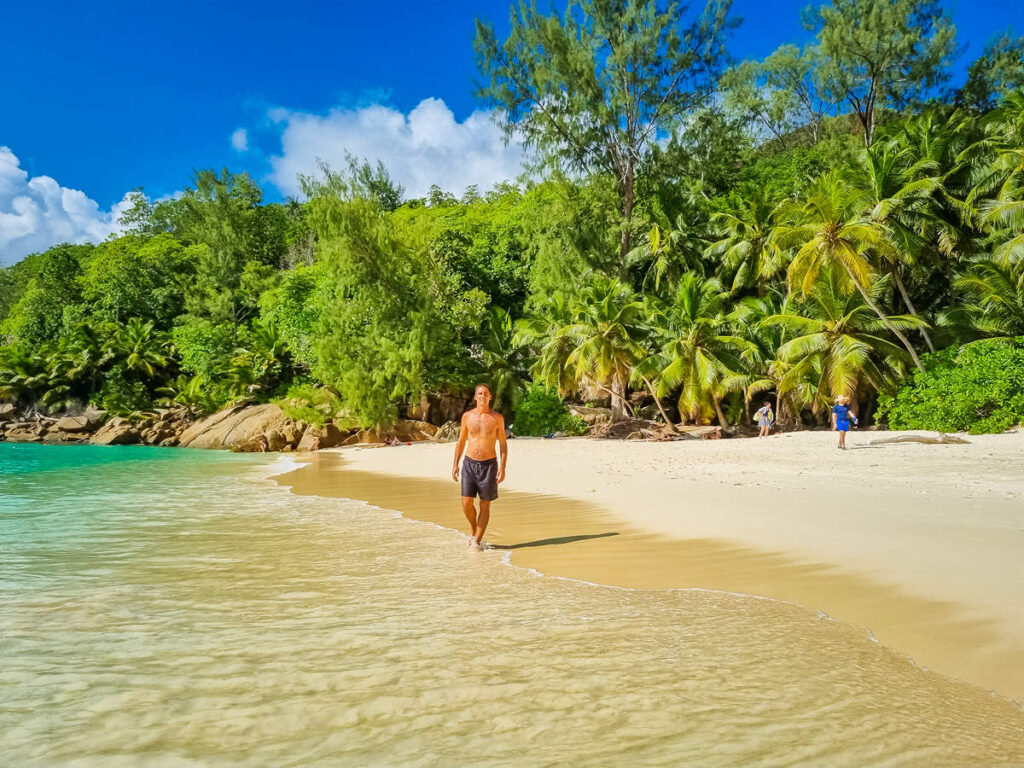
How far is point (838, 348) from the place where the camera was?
22156 millimetres

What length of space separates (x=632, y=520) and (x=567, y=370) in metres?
19.7

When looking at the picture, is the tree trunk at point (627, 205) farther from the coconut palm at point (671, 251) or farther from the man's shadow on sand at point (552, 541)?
the man's shadow on sand at point (552, 541)

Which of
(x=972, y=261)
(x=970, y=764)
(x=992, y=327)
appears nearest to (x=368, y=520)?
(x=970, y=764)

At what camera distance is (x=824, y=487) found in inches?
379

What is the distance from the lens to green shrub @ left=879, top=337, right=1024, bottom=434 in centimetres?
→ 1708

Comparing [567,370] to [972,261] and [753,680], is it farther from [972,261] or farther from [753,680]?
[753,680]

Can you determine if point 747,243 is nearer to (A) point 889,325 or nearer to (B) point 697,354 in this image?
(B) point 697,354

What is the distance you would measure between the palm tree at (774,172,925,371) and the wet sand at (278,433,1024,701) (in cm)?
812

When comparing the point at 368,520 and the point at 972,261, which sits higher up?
the point at 972,261

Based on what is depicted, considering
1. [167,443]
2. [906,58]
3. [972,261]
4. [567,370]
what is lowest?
[167,443]

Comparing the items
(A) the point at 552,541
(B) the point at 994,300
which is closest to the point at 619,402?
(B) the point at 994,300

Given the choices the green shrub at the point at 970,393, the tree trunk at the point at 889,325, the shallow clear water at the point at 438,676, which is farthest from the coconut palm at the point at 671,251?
the shallow clear water at the point at 438,676

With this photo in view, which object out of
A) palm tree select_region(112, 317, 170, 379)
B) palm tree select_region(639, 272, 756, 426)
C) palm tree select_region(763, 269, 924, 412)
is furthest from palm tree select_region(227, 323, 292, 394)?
palm tree select_region(763, 269, 924, 412)

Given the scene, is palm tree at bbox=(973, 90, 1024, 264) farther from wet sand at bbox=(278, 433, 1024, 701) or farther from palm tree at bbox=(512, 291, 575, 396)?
palm tree at bbox=(512, 291, 575, 396)
